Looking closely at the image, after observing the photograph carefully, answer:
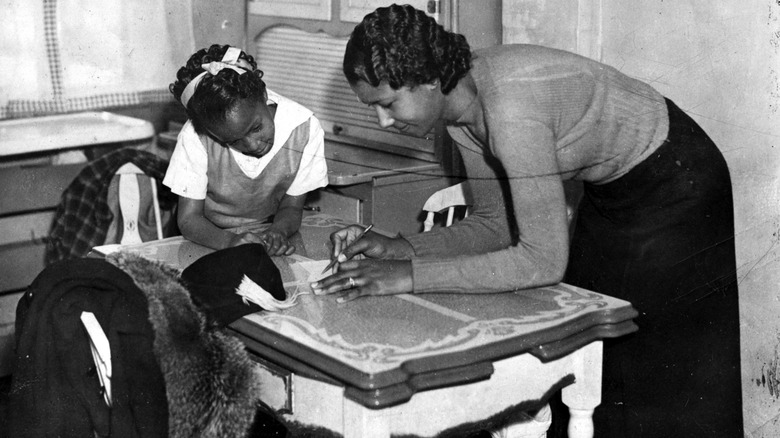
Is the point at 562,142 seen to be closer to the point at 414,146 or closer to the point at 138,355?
the point at 138,355

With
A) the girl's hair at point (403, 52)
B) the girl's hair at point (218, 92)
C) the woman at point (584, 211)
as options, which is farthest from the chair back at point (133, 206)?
the girl's hair at point (403, 52)

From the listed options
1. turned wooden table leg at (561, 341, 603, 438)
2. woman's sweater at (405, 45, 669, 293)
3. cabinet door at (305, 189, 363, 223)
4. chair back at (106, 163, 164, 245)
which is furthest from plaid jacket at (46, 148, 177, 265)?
turned wooden table leg at (561, 341, 603, 438)

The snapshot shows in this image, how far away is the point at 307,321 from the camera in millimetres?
1803

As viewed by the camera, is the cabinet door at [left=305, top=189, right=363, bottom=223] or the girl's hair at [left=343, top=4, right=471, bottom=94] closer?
the girl's hair at [left=343, top=4, right=471, bottom=94]

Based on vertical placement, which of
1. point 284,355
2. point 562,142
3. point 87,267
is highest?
point 562,142

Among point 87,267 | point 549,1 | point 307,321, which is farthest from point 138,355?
point 549,1

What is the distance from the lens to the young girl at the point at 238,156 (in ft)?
7.80

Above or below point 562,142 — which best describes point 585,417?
below

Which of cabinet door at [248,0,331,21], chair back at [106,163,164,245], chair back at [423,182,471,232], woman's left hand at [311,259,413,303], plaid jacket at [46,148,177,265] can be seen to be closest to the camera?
woman's left hand at [311,259,413,303]

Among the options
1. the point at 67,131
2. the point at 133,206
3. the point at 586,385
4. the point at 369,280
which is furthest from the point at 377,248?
the point at 67,131

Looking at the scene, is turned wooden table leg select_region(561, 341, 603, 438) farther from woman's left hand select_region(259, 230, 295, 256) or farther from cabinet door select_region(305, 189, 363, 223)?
cabinet door select_region(305, 189, 363, 223)

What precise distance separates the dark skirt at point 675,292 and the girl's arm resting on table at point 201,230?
0.99 m

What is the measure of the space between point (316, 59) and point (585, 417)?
2345 millimetres

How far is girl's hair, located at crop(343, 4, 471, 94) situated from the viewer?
1.82 meters
